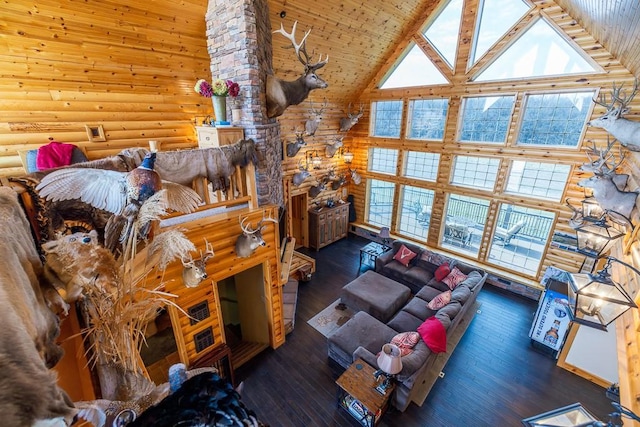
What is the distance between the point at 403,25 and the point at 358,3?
1.93m

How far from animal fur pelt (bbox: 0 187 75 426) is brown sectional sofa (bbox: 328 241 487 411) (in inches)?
147

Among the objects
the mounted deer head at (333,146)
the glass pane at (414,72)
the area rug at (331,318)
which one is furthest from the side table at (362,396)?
the glass pane at (414,72)

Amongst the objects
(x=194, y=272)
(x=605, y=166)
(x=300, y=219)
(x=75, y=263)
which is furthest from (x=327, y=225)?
(x=75, y=263)

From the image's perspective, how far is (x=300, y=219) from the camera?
28.6ft

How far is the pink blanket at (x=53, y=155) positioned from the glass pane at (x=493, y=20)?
27.3 ft

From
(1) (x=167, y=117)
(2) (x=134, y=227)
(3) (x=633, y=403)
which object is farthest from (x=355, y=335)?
(1) (x=167, y=117)

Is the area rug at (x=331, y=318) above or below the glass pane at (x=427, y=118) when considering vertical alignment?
below

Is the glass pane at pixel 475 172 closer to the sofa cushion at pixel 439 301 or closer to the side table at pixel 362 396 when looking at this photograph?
the sofa cushion at pixel 439 301

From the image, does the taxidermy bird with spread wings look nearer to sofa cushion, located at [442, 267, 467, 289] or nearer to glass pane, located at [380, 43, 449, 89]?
sofa cushion, located at [442, 267, 467, 289]

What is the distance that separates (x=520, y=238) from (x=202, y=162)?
7.33 m

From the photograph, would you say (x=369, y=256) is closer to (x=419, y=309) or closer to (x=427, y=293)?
Answer: (x=427, y=293)

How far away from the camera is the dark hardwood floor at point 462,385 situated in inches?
150

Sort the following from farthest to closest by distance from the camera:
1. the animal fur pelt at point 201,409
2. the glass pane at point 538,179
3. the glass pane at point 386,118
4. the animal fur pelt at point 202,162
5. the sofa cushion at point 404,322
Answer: the glass pane at point 386,118
the glass pane at point 538,179
the sofa cushion at point 404,322
the animal fur pelt at point 202,162
the animal fur pelt at point 201,409

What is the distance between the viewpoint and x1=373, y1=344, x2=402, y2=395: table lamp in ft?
11.2
